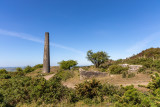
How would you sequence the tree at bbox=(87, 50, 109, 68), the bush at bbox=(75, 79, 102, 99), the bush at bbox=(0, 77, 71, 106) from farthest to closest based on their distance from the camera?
the tree at bbox=(87, 50, 109, 68) → the bush at bbox=(75, 79, 102, 99) → the bush at bbox=(0, 77, 71, 106)

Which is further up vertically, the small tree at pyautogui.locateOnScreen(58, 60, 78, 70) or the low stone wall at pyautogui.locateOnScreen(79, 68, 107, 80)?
the small tree at pyautogui.locateOnScreen(58, 60, 78, 70)

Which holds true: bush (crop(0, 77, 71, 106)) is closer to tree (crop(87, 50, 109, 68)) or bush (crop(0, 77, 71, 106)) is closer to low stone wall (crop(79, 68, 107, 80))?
low stone wall (crop(79, 68, 107, 80))

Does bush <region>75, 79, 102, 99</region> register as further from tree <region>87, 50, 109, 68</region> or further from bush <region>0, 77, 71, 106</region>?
tree <region>87, 50, 109, 68</region>

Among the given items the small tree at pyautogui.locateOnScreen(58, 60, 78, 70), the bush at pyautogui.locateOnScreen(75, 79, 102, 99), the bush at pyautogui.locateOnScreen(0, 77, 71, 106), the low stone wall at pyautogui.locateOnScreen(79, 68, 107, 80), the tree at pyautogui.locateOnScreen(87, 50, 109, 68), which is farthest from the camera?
the small tree at pyautogui.locateOnScreen(58, 60, 78, 70)

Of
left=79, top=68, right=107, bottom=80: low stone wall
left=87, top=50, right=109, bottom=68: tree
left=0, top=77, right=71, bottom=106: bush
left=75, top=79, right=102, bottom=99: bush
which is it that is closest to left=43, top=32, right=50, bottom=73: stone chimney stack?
left=87, top=50, right=109, bottom=68: tree

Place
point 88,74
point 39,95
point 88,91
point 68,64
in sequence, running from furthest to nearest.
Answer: point 68,64 → point 88,74 → point 88,91 → point 39,95

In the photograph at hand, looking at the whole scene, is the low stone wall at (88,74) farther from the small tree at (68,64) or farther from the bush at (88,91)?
the small tree at (68,64)

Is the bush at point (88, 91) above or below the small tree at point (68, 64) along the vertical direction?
below

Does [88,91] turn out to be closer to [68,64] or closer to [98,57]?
[98,57]

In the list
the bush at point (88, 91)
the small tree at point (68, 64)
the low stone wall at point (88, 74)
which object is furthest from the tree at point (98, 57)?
the bush at point (88, 91)

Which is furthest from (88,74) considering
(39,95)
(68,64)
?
(68,64)

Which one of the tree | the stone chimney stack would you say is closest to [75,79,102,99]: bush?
the tree

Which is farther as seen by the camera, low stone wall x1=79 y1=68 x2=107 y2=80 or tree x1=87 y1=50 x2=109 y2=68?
tree x1=87 y1=50 x2=109 y2=68

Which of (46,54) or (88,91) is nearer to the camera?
(88,91)
